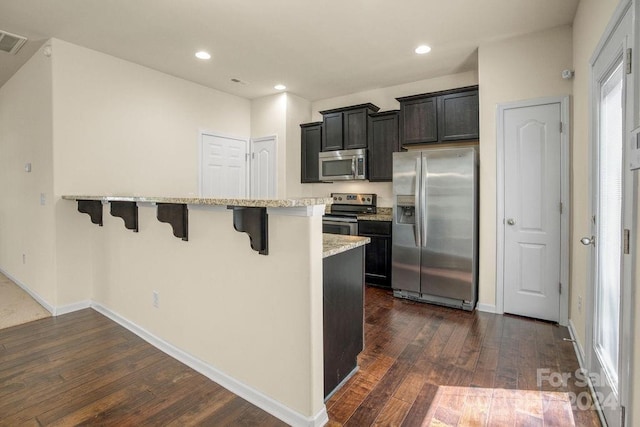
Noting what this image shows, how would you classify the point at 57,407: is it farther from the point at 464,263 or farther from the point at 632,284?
the point at 464,263

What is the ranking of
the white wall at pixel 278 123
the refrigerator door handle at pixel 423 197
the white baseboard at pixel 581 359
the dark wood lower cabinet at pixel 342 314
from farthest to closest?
1. the white wall at pixel 278 123
2. the refrigerator door handle at pixel 423 197
3. the dark wood lower cabinet at pixel 342 314
4. the white baseboard at pixel 581 359

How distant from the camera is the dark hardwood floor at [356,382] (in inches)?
68.3

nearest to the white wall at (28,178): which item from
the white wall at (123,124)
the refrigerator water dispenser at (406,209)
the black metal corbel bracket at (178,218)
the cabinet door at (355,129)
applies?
the white wall at (123,124)

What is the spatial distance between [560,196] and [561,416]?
1936mm

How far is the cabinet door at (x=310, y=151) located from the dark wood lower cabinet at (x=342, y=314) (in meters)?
3.12

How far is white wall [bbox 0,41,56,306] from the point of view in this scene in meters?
3.24

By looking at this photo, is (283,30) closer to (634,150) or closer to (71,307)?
(634,150)

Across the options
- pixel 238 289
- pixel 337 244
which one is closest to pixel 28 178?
pixel 238 289

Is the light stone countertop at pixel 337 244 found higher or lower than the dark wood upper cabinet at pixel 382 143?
lower

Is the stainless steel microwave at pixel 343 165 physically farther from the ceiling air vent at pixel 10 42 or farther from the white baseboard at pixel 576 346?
the ceiling air vent at pixel 10 42

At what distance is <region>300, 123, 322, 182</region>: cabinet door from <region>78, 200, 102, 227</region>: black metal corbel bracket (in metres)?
2.86

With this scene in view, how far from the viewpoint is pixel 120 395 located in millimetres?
1918

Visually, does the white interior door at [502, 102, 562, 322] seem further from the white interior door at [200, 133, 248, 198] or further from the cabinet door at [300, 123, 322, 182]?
the white interior door at [200, 133, 248, 198]

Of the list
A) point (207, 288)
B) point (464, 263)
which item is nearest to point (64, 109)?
point (207, 288)
